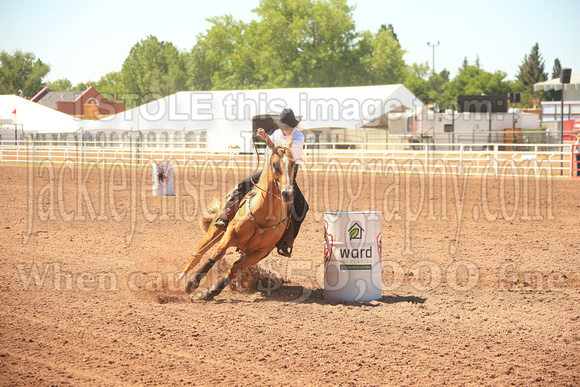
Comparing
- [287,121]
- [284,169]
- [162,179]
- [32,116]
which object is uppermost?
[32,116]

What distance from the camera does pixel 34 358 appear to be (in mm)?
4648

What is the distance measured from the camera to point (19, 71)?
72062 mm

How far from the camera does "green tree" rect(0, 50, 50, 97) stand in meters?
69.4

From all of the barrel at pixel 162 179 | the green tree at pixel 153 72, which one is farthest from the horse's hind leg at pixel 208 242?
the green tree at pixel 153 72

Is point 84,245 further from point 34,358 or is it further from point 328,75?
point 328,75

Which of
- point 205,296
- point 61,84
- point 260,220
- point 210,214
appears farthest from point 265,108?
point 61,84

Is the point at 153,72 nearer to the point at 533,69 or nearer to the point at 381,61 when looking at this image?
the point at 381,61

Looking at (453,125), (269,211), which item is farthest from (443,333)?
(453,125)

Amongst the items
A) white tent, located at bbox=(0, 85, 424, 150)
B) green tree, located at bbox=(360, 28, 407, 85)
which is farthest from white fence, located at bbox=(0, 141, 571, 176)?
green tree, located at bbox=(360, 28, 407, 85)

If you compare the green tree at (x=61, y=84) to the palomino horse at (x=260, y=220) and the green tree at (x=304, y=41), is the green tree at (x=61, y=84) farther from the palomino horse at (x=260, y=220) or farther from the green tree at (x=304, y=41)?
the palomino horse at (x=260, y=220)

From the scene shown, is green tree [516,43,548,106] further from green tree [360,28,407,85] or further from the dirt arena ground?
the dirt arena ground

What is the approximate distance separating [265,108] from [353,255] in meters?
32.7

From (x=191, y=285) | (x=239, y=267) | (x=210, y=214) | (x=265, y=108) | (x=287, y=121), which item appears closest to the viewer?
(x=239, y=267)

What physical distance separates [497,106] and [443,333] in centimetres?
3580
